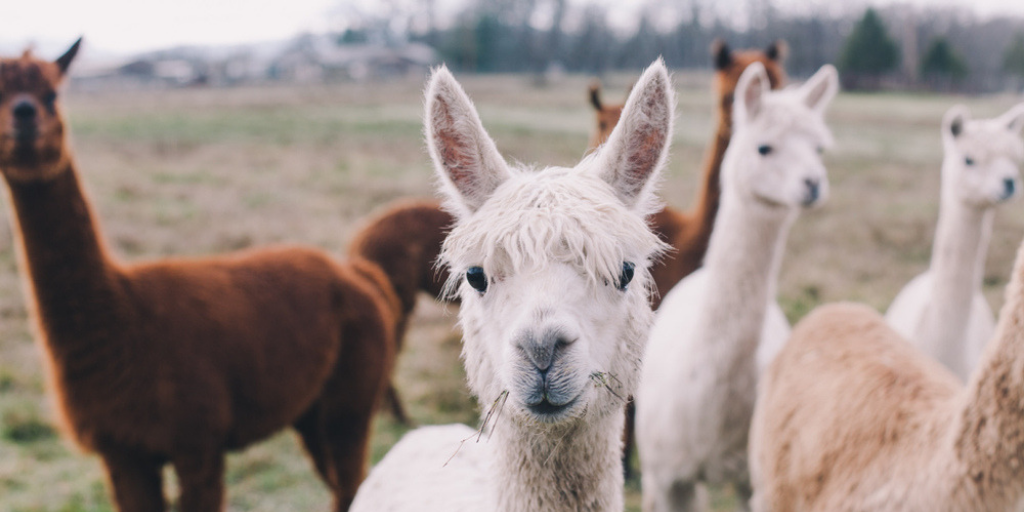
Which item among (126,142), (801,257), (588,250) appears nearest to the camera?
(588,250)

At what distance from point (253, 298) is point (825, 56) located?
5802cm

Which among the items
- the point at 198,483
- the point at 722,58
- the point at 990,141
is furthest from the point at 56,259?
the point at 990,141

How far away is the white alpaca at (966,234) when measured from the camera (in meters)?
3.63

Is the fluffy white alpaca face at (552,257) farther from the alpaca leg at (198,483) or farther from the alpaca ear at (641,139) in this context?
the alpaca leg at (198,483)

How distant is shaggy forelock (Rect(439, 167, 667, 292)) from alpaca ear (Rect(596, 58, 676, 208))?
0.22ft

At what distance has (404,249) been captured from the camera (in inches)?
217

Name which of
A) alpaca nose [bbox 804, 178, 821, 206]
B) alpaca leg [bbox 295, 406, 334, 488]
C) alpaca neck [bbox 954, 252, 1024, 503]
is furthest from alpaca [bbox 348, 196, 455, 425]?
alpaca neck [bbox 954, 252, 1024, 503]

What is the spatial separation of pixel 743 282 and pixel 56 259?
313 centimetres

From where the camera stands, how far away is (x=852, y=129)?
23547 millimetres

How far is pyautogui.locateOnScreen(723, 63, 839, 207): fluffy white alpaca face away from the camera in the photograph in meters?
3.38

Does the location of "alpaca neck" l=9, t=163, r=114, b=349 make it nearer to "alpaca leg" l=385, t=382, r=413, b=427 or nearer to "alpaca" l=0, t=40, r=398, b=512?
"alpaca" l=0, t=40, r=398, b=512

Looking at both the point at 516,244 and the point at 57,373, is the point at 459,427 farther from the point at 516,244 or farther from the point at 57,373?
the point at 57,373

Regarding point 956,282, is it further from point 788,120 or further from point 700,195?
point 700,195

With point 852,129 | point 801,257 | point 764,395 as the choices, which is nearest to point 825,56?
point 852,129
